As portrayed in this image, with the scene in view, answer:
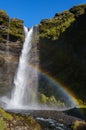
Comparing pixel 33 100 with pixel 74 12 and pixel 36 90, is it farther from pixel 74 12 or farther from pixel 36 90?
pixel 74 12

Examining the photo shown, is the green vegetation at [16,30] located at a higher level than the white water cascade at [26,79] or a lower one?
higher

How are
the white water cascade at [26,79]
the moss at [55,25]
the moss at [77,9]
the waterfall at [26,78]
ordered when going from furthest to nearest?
the moss at [77,9] < the moss at [55,25] < the waterfall at [26,78] < the white water cascade at [26,79]

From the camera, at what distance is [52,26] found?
8331 cm

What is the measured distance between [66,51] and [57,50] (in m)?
2.83

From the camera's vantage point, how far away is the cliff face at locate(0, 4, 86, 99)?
69.3 metres

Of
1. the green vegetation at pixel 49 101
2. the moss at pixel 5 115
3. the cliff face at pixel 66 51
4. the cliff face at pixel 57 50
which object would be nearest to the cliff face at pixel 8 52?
the cliff face at pixel 57 50

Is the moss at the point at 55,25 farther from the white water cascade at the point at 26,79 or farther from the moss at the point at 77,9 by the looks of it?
the white water cascade at the point at 26,79

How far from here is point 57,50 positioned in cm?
7550

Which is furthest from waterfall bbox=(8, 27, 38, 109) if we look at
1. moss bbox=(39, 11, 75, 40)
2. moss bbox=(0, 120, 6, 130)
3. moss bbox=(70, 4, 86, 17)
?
moss bbox=(0, 120, 6, 130)

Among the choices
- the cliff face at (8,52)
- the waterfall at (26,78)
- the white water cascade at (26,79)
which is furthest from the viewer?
the cliff face at (8,52)

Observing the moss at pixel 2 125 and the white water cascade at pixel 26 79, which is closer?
the moss at pixel 2 125

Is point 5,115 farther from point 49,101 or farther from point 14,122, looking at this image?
point 49,101

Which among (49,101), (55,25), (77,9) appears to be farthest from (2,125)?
(77,9)

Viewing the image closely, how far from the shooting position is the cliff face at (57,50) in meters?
69.3
